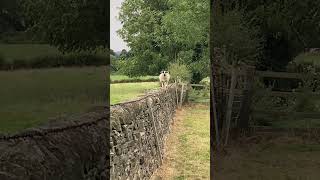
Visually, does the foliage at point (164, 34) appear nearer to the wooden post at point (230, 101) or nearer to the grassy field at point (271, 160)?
the wooden post at point (230, 101)

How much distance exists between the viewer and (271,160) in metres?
6.21

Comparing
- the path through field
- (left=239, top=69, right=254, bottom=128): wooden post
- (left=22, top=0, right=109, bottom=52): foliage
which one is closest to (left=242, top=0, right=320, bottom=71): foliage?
(left=239, top=69, right=254, bottom=128): wooden post

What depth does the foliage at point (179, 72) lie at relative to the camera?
9.62 metres

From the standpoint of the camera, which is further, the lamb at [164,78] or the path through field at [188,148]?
the lamb at [164,78]

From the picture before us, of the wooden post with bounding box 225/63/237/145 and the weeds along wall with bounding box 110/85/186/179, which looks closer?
the weeds along wall with bounding box 110/85/186/179

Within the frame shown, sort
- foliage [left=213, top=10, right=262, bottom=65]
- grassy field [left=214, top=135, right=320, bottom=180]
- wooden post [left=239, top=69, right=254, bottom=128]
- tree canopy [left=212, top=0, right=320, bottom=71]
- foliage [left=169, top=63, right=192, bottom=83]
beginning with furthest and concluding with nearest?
foliage [left=169, top=63, right=192, bottom=83], tree canopy [left=212, top=0, right=320, bottom=71], foliage [left=213, top=10, right=262, bottom=65], wooden post [left=239, top=69, right=254, bottom=128], grassy field [left=214, top=135, right=320, bottom=180]

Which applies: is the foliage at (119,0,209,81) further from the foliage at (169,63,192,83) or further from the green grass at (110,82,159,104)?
the green grass at (110,82,159,104)

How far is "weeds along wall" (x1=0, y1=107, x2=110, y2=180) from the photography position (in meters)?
1.70

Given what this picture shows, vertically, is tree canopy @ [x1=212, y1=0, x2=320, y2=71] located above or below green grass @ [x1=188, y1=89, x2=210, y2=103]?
above

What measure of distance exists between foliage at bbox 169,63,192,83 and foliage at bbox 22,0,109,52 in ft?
5.31

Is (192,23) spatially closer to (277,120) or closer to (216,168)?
(277,120)

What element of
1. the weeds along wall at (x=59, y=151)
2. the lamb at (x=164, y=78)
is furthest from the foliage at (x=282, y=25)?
the weeds along wall at (x=59, y=151)

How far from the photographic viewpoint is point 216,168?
5969mm

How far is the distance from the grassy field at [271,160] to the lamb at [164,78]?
8.34 ft
